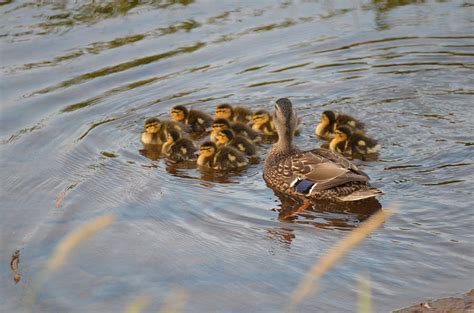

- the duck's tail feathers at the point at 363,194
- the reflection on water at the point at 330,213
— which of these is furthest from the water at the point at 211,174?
the duck's tail feathers at the point at 363,194

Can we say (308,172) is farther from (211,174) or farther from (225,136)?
(225,136)

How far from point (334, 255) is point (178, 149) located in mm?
4714

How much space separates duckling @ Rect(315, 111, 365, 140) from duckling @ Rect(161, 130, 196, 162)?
1145mm

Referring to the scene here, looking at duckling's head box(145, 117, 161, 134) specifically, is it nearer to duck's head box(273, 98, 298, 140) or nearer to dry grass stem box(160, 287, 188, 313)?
duck's head box(273, 98, 298, 140)

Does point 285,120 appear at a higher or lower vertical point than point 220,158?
higher

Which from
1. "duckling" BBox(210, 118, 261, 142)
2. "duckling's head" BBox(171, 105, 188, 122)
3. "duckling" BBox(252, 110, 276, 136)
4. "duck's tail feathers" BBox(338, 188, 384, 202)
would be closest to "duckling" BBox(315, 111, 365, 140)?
"duckling" BBox(252, 110, 276, 136)

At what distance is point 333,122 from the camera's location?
→ 760 centimetres

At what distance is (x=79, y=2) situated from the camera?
10555 mm

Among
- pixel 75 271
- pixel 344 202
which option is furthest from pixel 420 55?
pixel 75 271

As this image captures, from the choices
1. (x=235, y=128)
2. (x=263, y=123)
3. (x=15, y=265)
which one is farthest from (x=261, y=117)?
(x=15, y=265)

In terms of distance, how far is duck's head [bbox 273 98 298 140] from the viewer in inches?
274

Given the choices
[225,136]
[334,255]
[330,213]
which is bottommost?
[330,213]

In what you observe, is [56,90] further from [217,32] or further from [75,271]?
[75,271]

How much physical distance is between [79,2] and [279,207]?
5239mm
